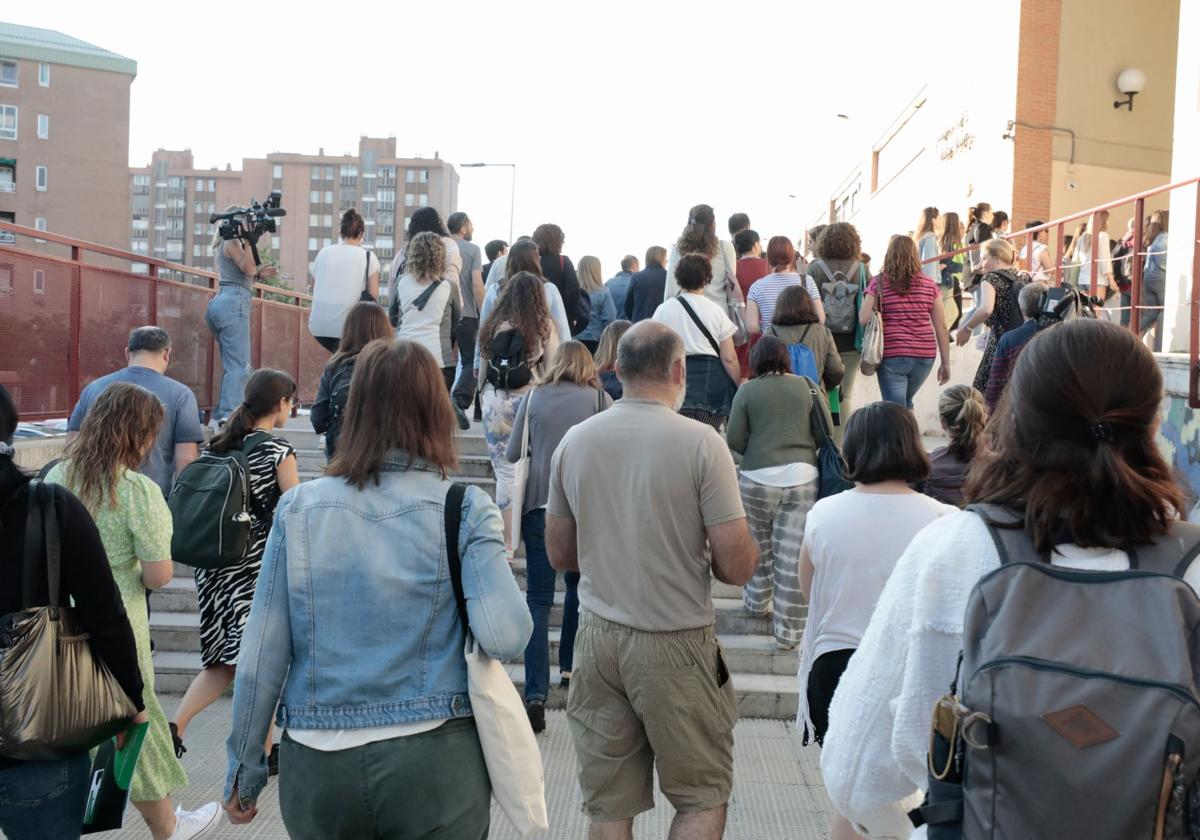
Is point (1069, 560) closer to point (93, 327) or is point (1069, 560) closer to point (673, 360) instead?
point (673, 360)

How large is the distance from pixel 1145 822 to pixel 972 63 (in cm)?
2139

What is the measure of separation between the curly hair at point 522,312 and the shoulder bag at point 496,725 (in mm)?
4456

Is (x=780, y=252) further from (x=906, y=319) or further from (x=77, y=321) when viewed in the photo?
(x=77, y=321)

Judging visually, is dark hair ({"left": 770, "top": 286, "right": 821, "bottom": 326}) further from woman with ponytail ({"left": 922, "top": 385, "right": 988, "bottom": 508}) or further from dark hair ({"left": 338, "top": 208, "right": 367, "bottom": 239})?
dark hair ({"left": 338, "top": 208, "right": 367, "bottom": 239})

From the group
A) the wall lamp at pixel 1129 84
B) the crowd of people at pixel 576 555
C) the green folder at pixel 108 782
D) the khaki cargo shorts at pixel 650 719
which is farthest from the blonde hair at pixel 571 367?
the wall lamp at pixel 1129 84

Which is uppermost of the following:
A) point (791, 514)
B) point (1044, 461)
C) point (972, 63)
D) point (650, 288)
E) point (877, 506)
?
point (972, 63)

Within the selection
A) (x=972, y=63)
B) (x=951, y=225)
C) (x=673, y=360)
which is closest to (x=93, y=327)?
(x=673, y=360)

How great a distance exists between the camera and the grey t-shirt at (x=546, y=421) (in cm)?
619

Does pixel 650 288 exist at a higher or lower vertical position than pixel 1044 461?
higher

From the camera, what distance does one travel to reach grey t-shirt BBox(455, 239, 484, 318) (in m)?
10.0

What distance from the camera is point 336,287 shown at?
8.73 m

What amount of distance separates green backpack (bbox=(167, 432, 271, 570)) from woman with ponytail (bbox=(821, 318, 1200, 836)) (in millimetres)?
3668

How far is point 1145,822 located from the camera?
1598 millimetres

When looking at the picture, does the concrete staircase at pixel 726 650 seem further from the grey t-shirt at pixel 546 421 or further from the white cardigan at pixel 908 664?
the white cardigan at pixel 908 664
